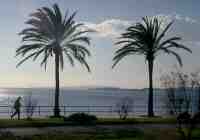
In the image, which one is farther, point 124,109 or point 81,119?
point 124,109

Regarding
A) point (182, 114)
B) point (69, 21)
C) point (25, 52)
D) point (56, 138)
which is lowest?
point (56, 138)

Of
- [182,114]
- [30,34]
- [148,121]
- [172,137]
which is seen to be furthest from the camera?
[30,34]

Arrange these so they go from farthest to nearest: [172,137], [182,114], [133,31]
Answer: [133,31] → [172,137] → [182,114]

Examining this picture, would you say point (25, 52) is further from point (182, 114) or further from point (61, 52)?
point (182, 114)

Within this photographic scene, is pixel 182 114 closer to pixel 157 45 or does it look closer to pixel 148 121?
pixel 148 121

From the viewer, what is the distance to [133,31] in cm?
3638

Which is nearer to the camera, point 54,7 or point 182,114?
point 182,114

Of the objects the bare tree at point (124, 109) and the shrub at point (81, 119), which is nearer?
the shrub at point (81, 119)

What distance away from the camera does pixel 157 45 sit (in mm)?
36594

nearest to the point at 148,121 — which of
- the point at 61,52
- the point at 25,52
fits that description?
the point at 61,52

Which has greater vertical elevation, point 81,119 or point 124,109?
point 124,109

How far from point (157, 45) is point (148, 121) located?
32.2ft

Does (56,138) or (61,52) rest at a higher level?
(61,52)

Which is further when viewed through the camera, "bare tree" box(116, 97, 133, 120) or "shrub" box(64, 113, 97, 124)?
"bare tree" box(116, 97, 133, 120)
